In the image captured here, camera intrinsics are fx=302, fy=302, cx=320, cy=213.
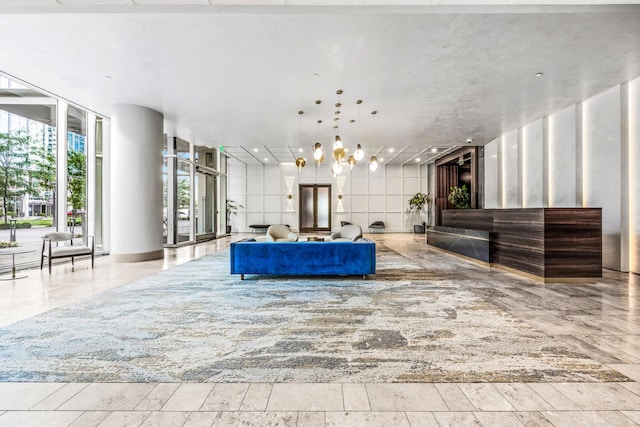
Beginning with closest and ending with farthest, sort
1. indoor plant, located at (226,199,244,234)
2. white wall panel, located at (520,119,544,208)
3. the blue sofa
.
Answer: the blue sofa → white wall panel, located at (520,119,544,208) → indoor plant, located at (226,199,244,234)

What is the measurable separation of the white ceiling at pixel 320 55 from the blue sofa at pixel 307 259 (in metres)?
2.93

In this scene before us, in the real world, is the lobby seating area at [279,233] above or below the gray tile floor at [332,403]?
above

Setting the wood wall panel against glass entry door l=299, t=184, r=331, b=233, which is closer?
the wood wall panel

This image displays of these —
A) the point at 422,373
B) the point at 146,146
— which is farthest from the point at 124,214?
the point at 422,373

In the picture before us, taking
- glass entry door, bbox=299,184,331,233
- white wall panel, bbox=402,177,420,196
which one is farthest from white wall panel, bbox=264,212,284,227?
white wall panel, bbox=402,177,420,196

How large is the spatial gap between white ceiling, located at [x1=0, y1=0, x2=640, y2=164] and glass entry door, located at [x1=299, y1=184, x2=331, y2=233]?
7915mm

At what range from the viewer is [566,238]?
4.92 meters

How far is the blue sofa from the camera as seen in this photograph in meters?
5.04

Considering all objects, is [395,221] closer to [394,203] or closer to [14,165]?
[394,203]

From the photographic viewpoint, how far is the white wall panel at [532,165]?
7.84 meters

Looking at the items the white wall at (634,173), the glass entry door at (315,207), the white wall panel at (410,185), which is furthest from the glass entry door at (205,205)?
the white wall at (634,173)

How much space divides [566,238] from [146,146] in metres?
8.47

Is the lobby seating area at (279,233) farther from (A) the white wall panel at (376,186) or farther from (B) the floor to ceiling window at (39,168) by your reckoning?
(A) the white wall panel at (376,186)

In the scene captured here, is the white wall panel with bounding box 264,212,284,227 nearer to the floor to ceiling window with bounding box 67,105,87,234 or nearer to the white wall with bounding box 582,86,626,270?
the floor to ceiling window with bounding box 67,105,87,234
